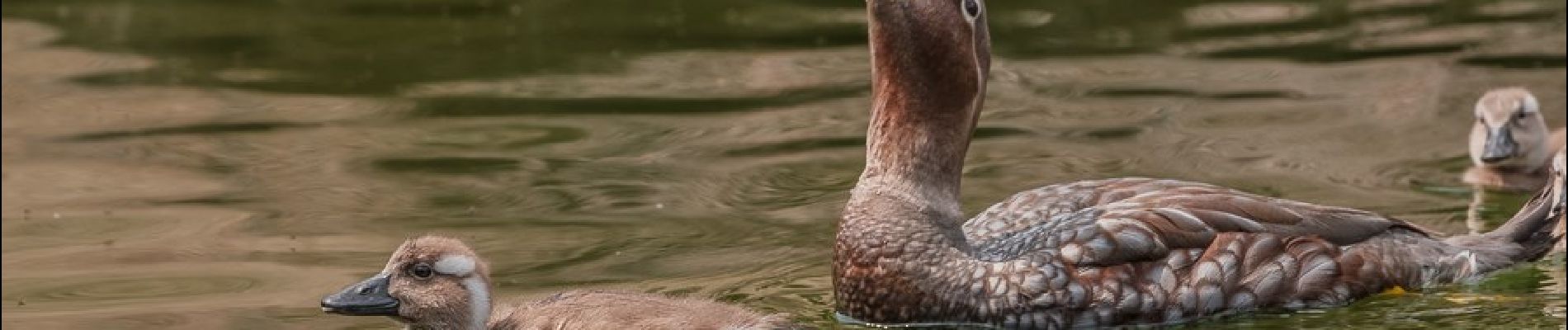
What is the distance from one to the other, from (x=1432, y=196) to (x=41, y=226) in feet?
19.4

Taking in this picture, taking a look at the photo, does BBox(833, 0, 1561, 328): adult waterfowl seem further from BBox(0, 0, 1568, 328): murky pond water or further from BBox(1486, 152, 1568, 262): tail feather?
BBox(1486, 152, 1568, 262): tail feather

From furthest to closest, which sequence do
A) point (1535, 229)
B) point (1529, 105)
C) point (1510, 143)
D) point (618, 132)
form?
point (618, 132)
point (1529, 105)
point (1510, 143)
point (1535, 229)

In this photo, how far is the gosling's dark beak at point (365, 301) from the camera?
9375 mm

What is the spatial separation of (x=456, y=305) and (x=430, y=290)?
0.09 meters

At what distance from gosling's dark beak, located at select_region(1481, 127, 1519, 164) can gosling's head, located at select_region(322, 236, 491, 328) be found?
5.94 metres

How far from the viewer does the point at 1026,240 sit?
1044cm

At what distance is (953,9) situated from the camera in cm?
1038

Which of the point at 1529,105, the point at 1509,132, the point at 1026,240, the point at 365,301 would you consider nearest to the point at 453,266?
the point at 365,301

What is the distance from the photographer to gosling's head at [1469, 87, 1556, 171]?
13.9m

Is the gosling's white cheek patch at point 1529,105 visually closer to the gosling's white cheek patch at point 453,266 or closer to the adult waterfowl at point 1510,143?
the adult waterfowl at point 1510,143

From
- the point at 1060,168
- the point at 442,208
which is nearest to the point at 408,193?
the point at 442,208

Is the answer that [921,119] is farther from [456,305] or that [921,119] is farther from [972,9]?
[456,305]

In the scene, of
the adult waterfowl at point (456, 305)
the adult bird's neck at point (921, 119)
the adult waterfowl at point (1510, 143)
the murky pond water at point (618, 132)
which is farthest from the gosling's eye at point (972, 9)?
the adult waterfowl at point (1510, 143)

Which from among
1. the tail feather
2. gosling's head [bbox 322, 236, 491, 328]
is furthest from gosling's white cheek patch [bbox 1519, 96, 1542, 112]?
gosling's head [bbox 322, 236, 491, 328]
